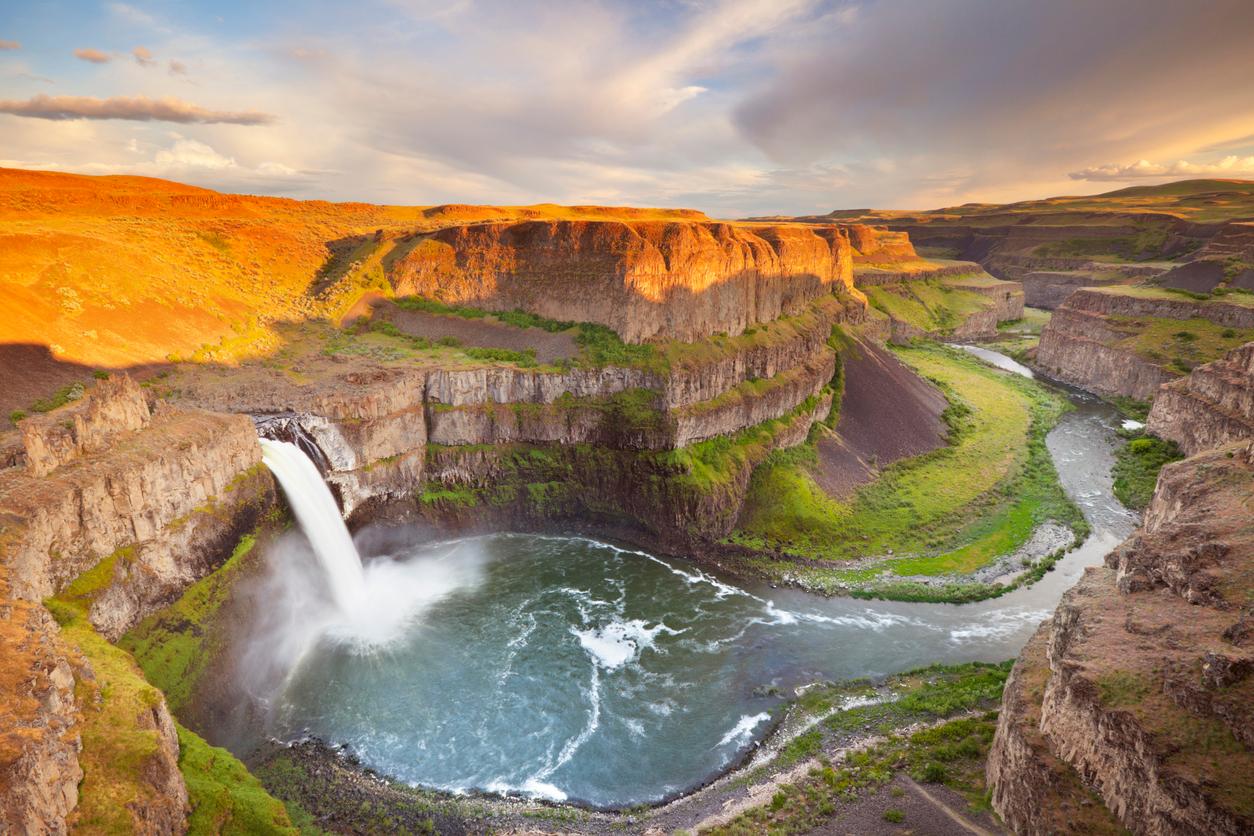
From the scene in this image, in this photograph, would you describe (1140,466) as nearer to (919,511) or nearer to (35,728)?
(919,511)

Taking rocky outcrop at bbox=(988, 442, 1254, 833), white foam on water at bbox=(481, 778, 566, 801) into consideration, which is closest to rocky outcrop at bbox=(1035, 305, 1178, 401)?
rocky outcrop at bbox=(988, 442, 1254, 833)

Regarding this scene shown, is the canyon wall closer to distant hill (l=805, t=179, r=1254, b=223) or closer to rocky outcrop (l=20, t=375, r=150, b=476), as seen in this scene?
rocky outcrop (l=20, t=375, r=150, b=476)

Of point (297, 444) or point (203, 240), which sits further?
point (203, 240)

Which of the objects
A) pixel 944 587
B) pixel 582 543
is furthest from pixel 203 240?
pixel 944 587

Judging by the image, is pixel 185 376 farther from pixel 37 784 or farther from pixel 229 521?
pixel 37 784

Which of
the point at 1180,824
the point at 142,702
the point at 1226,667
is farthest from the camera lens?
the point at 142,702

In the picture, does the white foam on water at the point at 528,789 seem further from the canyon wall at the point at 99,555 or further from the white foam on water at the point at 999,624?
the white foam on water at the point at 999,624
